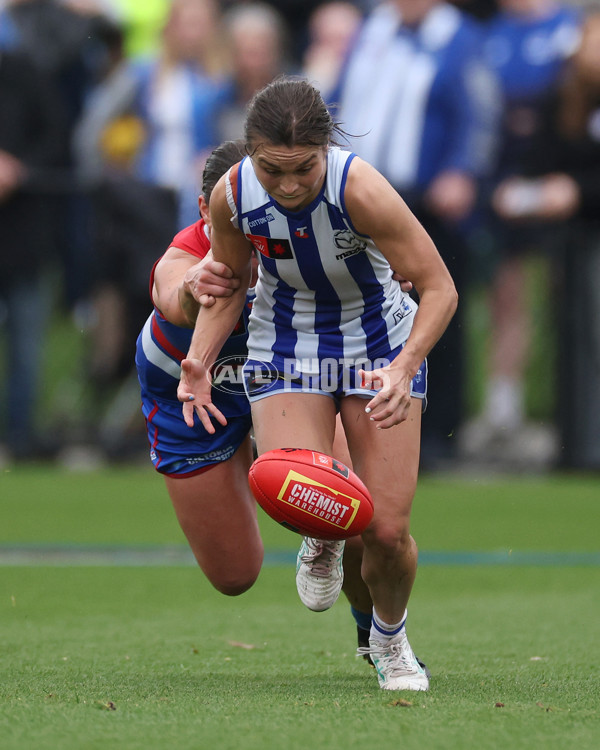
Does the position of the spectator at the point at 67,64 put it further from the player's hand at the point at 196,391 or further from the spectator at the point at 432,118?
the player's hand at the point at 196,391

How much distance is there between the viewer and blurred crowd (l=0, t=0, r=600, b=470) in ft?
39.0

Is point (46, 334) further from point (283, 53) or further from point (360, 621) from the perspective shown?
point (360, 621)

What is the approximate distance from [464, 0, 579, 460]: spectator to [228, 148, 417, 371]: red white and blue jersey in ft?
23.9

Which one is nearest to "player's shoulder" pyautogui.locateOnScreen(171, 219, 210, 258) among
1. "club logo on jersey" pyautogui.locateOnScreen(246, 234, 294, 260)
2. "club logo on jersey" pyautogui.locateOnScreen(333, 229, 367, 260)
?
"club logo on jersey" pyautogui.locateOnScreen(246, 234, 294, 260)

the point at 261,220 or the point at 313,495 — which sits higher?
the point at 261,220

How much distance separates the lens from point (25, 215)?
1256cm

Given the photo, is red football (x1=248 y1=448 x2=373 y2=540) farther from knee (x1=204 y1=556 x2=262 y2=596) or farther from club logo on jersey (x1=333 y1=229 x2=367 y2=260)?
knee (x1=204 y1=556 x2=262 y2=596)

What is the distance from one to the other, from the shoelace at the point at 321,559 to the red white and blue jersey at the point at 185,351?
0.65 m

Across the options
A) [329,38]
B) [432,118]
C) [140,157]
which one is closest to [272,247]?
[432,118]

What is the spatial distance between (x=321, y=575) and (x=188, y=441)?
2.59 feet

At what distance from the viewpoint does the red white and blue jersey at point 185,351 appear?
5.43 m

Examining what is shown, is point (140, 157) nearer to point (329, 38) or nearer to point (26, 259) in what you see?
point (26, 259)

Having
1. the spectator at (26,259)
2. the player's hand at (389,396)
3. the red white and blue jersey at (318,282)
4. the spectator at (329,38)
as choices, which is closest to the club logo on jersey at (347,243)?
the red white and blue jersey at (318,282)

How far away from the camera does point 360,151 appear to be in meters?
11.7
